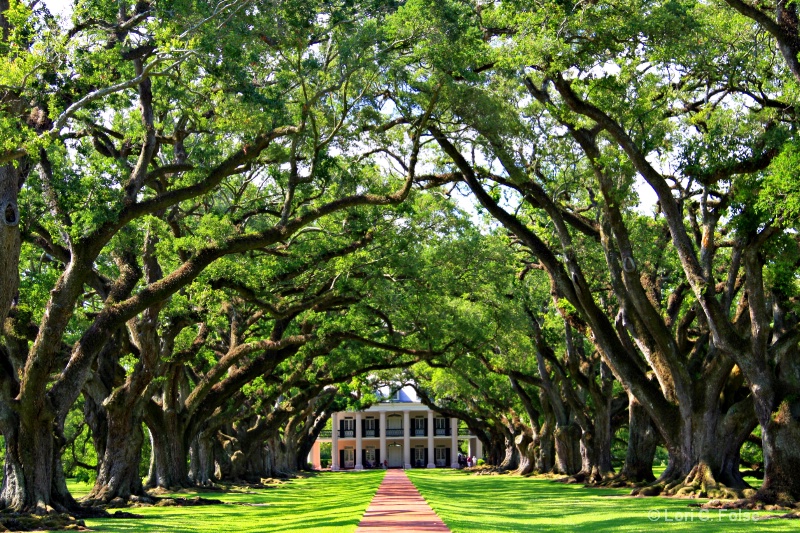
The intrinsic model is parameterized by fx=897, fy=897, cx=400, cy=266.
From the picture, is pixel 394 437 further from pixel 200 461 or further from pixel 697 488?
pixel 697 488

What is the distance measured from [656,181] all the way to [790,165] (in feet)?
15.1

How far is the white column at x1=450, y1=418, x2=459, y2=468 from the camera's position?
90.2m

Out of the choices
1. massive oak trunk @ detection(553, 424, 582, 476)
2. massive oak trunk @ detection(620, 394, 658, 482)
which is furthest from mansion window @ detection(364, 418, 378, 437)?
massive oak trunk @ detection(620, 394, 658, 482)

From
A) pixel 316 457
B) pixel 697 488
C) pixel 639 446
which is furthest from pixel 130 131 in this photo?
pixel 316 457

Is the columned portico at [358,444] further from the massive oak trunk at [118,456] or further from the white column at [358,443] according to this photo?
the massive oak trunk at [118,456]

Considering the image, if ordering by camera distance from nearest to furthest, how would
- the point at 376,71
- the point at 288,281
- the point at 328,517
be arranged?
the point at 376,71
the point at 328,517
the point at 288,281

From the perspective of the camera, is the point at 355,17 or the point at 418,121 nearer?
the point at 355,17

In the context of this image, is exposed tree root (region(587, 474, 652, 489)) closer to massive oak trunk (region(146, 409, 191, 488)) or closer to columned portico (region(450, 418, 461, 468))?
massive oak trunk (region(146, 409, 191, 488))

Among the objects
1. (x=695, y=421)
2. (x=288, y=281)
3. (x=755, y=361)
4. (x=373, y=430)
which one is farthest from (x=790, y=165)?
(x=373, y=430)

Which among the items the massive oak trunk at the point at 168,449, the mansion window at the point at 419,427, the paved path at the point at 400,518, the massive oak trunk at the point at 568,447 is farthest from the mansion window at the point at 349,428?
the paved path at the point at 400,518

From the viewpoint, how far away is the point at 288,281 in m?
22.5

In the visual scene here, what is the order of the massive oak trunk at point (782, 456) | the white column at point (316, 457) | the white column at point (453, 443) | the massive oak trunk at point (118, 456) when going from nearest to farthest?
1. the massive oak trunk at point (782, 456)
2. the massive oak trunk at point (118, 456)
3. the white column at point (453, 443)
4. the white column at point (316, 457)

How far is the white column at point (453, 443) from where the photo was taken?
90250mm

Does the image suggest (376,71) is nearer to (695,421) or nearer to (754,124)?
(754,124)
